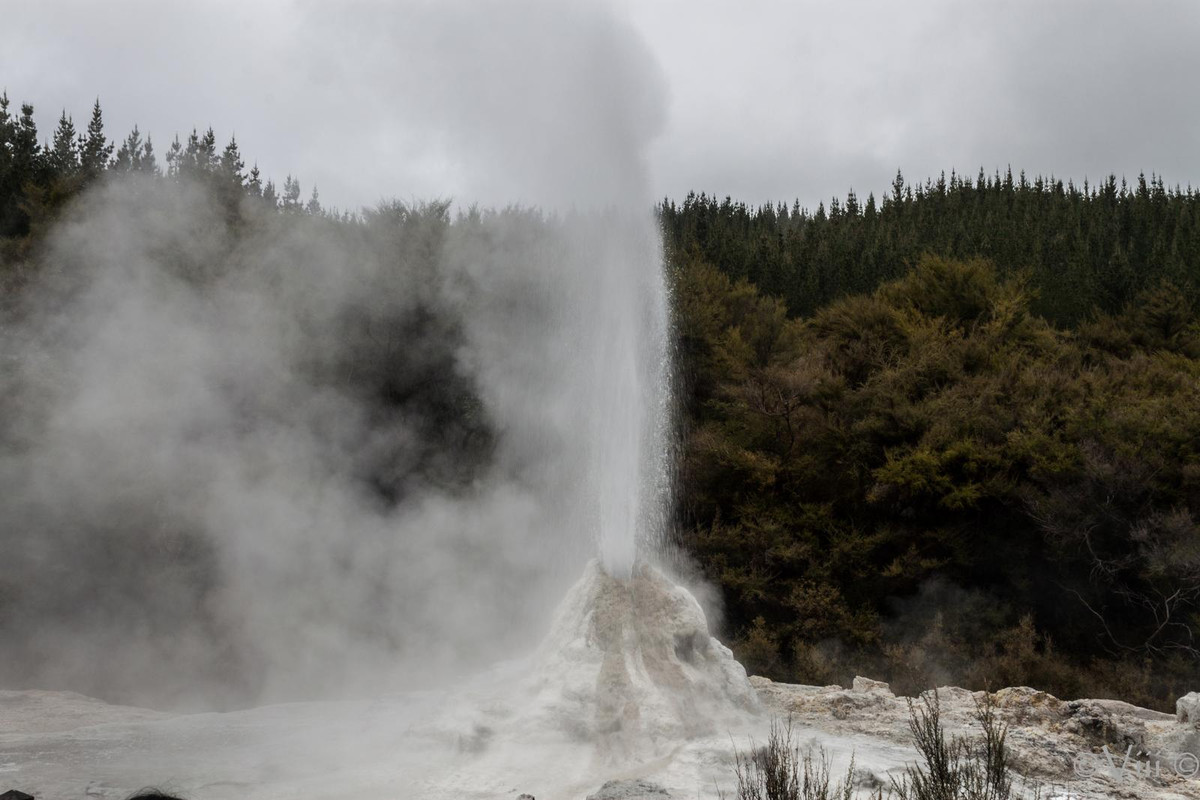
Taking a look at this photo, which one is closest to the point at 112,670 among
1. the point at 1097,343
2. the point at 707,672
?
the point at 707,672

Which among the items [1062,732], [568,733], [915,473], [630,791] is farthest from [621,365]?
[915,473]

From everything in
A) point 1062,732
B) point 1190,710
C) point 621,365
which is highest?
point 621,365

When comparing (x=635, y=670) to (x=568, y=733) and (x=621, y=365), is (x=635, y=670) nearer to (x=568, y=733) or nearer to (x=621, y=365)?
(x=568, y=733)

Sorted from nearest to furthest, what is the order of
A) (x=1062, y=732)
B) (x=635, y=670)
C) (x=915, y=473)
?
(x=635, y=670), (x=1062, y=732), (x=915, y=473)

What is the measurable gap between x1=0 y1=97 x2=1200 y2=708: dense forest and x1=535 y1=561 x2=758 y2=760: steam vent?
539 centimetres

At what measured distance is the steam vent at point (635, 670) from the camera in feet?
19.8

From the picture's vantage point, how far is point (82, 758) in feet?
19.7

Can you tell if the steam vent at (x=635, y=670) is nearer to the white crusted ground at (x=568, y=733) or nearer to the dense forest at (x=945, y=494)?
the white crusted ground at (x=568, y=733)

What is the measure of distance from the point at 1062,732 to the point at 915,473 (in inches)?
267

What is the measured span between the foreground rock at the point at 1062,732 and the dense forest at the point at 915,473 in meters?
3.65

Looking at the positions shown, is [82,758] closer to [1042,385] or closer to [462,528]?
[462,528]

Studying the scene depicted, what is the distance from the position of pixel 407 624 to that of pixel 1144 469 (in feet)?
32.0

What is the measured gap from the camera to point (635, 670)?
6.40 metres

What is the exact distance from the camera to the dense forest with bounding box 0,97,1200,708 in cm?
1202
